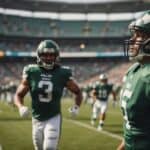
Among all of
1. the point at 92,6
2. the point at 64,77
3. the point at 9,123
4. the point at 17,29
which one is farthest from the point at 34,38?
the point at 64,77

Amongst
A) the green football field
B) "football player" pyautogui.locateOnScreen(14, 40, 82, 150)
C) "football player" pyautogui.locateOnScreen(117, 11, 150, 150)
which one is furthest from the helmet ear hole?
the green football field

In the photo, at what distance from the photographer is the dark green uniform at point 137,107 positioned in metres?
3.12

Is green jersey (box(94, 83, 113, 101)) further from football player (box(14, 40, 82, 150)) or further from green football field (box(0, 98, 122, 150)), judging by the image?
football player (box(14, 40, 82, 150))

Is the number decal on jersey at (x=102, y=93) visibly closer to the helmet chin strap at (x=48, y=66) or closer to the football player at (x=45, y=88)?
the football player at (x=45, y=88)

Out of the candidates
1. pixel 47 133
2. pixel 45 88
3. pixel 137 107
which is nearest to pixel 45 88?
pixel 45 88

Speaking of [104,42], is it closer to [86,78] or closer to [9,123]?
[86,78]

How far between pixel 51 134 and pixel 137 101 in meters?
3.10

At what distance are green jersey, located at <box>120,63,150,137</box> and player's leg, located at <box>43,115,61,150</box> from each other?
2.86 meters

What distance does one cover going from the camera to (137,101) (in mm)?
3164

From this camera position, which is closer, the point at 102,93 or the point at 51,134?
the point at 51,134

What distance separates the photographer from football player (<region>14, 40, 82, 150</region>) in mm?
6230

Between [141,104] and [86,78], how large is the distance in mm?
A: 47424

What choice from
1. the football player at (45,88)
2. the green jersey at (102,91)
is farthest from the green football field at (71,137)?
the football player at (45,88)

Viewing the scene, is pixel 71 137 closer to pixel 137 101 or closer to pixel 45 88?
pixel 45 88
